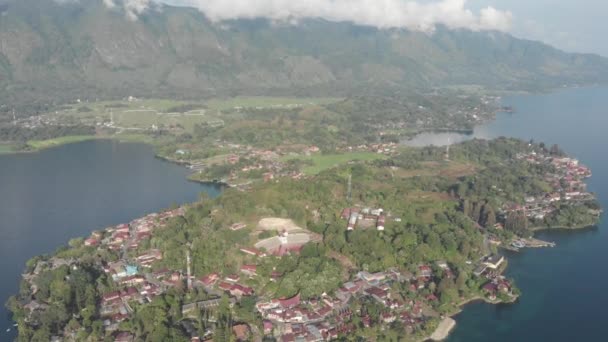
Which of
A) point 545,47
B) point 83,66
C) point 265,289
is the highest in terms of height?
→ point 545,47

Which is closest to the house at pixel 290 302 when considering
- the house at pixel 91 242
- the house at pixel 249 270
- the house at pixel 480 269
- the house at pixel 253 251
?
the house at pixel 249 270

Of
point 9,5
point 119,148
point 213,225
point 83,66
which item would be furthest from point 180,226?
point 9,5

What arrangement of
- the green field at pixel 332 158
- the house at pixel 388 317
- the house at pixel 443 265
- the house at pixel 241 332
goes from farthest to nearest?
the green field at pixel 332 158
the house at pixel 443 265
the house at pixel 388 317
the house at pixel 241 332

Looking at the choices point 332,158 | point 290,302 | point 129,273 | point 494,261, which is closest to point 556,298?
point 494,261

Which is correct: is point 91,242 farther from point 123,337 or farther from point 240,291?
point 240,291

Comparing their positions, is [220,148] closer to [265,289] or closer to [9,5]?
[265,289]

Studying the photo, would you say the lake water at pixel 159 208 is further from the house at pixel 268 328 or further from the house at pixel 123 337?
the house at pixel 268 328

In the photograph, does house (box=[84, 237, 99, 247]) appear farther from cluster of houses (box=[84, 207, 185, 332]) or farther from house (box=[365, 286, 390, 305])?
house (box=[365, 286, 390, 305])
